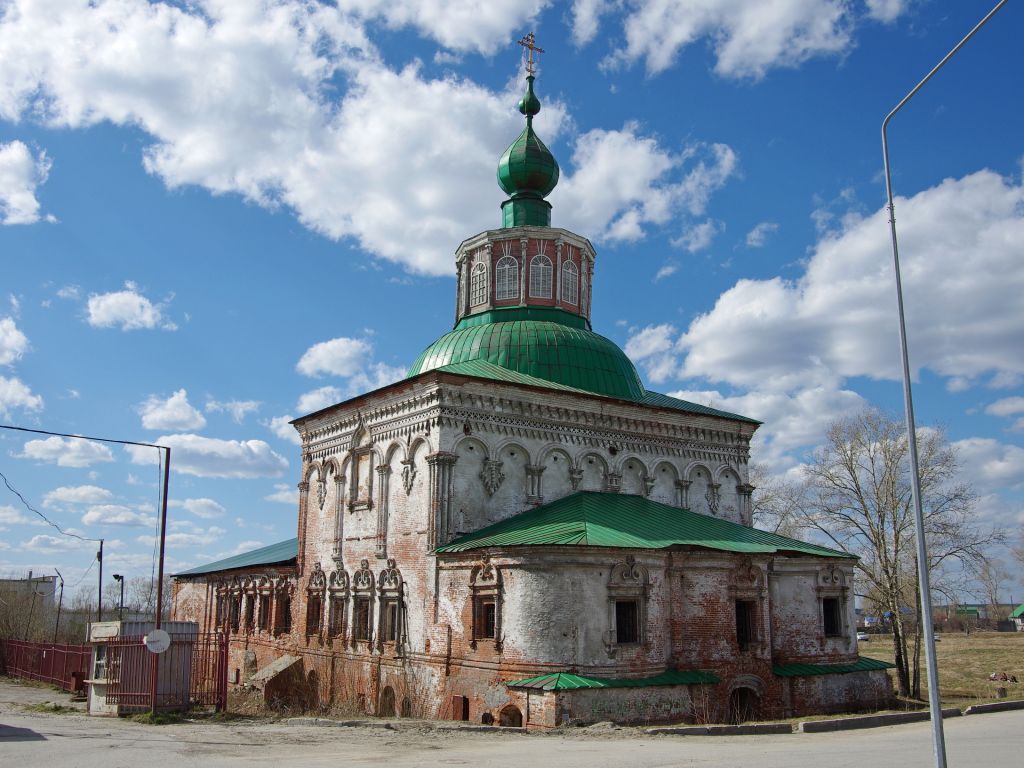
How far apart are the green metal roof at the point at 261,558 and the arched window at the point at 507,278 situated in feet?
37.3

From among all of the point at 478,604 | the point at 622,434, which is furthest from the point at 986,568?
the point at 478,604

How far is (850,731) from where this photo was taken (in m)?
18.8

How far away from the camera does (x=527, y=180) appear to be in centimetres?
3294

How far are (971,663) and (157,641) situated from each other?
4272cm

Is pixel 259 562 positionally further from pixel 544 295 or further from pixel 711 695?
pixel 711 695

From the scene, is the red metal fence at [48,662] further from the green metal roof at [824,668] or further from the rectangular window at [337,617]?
the green metal roof at [824,668]

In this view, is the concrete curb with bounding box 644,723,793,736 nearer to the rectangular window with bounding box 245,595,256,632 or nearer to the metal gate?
the metal gate

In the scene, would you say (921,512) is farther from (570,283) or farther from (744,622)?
(570,283)

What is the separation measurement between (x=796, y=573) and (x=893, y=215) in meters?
14.3

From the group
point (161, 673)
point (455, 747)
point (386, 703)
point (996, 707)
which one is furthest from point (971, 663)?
point (161, 673)

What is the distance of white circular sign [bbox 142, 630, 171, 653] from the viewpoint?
19578 millimetres

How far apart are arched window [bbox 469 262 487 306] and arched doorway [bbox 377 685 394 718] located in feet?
45.5

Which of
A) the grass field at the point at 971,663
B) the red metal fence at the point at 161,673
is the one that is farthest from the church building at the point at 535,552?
the grass field at the point at 971,663

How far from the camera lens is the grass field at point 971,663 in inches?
1128
